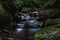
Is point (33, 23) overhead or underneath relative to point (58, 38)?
overhead

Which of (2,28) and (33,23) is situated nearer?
(2,28)

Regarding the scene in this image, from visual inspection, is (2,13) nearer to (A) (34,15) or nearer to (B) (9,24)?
(B) (9,24)

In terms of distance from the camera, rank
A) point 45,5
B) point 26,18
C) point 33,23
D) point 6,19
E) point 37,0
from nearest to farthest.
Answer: point 6,19
point 33,23
point 26,18
point 45,5
point 37,0

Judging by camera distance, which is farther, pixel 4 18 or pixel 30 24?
pixel 30 24

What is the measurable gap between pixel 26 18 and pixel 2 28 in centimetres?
492

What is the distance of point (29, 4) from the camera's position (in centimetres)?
2536

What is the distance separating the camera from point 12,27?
1355 centimetres

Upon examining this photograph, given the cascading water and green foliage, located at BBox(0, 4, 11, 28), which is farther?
the cascading water

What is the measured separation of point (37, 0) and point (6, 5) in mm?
10997

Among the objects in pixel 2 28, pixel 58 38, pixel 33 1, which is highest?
pixel 33 1

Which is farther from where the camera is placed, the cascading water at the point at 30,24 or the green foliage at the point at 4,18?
the cascading water at the point at 30,24

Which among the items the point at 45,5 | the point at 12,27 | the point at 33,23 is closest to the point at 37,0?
the point at 45,5

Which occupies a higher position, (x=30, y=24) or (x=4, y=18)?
(x=4, y=18)

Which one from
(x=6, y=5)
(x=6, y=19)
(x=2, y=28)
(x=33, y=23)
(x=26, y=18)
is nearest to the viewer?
(x=2, y=28)
